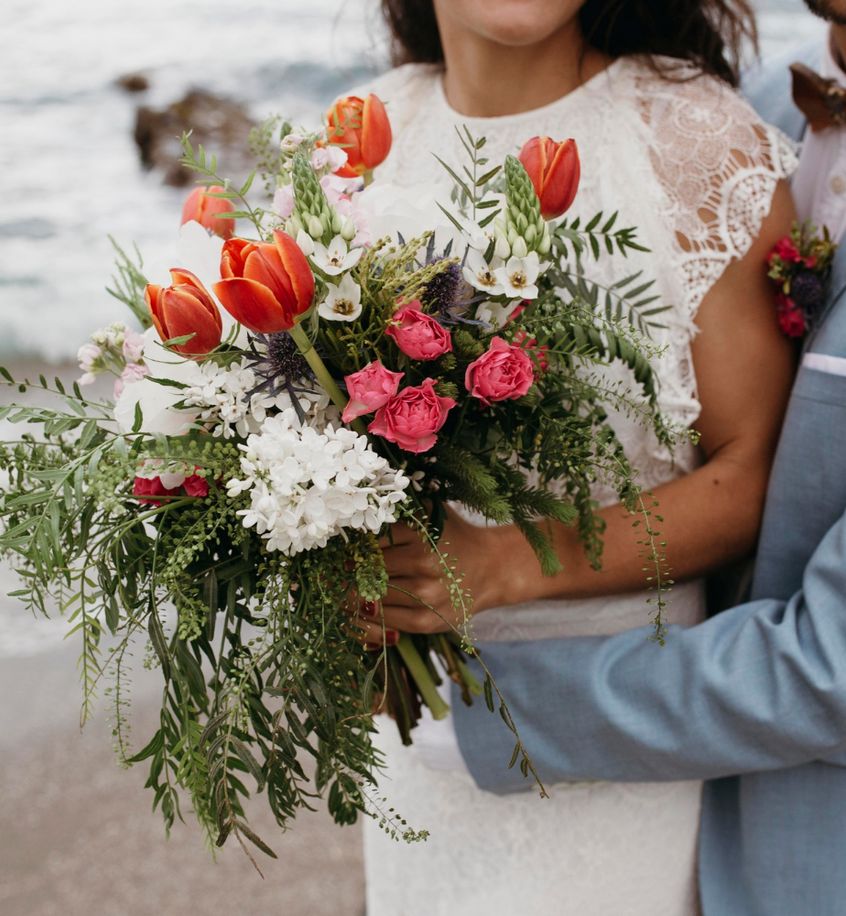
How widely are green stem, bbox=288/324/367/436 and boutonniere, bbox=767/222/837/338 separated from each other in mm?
786

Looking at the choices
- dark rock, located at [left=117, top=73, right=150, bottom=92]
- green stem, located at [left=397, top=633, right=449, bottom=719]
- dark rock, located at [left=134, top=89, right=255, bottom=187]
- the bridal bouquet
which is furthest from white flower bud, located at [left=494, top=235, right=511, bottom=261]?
dark rock, located at [left=117, top=73, right=150, bottom=92]

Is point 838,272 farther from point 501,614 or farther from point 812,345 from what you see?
point 501,614

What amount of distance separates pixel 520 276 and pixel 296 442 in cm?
31

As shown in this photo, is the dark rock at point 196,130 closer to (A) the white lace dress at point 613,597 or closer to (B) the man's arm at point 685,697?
(A) the white lace dress at point 613,597

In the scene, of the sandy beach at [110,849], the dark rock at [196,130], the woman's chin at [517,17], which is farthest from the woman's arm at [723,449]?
the dark rock at [196,130]

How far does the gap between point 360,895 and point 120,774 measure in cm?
103

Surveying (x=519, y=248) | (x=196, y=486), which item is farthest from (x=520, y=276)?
(x=196, y=486)

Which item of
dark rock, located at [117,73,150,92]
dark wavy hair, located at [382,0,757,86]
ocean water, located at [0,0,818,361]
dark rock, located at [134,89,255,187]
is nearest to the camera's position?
dark wavy hair, located at [382,0,757,86]

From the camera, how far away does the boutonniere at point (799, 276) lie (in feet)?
5.18

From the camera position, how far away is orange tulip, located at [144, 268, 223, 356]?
104 centimetres

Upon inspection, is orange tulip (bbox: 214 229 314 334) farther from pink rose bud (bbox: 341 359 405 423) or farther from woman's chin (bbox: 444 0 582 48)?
woman's chin (bbox: 444 0 582 48)

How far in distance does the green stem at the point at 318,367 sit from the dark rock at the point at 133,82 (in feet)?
37.0

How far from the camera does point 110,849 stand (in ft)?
11.1

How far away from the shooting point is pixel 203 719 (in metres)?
1.96
